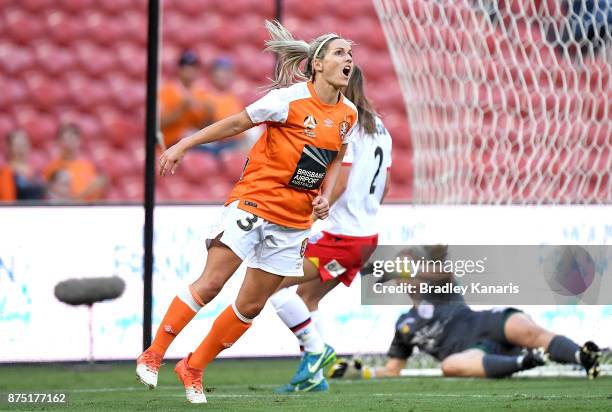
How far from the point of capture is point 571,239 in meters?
9.03

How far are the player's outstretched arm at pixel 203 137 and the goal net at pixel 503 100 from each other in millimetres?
3530

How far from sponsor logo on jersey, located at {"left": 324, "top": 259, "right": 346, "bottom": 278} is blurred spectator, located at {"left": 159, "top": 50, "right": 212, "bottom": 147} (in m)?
4.42

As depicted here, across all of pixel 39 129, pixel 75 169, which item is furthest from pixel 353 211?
pixel 39 129

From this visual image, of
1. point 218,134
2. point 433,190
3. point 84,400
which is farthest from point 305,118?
point 433,190

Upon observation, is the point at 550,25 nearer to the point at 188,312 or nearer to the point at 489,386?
the point at 489,386

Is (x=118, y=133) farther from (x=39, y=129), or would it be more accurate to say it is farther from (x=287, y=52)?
(x=287, y=52)

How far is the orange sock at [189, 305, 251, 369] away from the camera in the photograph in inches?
227

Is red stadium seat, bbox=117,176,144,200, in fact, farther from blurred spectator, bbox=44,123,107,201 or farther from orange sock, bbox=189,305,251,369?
orange sock, bbox=189,305,251,369

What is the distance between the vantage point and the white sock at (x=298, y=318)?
7.03 metres

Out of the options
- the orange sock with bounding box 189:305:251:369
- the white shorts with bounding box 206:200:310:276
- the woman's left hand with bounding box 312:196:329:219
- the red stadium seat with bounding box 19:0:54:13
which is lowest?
the orange sock with bounding box 189:305:251:369

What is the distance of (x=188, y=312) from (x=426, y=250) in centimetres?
319

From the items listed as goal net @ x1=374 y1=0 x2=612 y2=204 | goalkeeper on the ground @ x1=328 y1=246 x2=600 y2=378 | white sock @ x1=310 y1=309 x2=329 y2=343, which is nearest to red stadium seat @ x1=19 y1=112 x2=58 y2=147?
goal net @ x1=374 y1=0 x2=612 y2=204

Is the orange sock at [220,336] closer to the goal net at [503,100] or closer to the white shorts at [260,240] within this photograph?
the white shorts at [260,240]

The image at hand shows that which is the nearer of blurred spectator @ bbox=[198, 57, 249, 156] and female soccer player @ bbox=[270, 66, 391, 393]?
female soccer player @ bbox=[270, 66, 391, 393]
